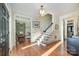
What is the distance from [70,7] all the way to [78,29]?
410 millimetres

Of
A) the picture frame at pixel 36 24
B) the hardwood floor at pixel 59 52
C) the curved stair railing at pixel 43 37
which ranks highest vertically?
the picture frame at pixel 36 24

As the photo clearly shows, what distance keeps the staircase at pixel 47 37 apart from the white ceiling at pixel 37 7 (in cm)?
32

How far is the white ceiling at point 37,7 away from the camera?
2656mm

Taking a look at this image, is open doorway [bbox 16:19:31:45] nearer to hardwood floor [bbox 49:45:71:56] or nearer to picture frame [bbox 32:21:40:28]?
picture frame [bbox 32:21:40:28]

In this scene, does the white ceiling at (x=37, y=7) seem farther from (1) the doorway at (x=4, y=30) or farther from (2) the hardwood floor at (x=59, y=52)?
(2) the hardwood floor at (x=59, y=52)

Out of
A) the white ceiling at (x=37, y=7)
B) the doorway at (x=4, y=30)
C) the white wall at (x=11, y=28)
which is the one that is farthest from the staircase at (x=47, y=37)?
the doorway at (x=4, y=30)

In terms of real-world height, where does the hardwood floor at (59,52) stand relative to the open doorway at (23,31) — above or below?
below

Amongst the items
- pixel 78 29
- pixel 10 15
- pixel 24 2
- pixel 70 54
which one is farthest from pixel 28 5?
pixel 70 54

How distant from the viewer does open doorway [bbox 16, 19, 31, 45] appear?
2.67 m

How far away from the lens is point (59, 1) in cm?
266

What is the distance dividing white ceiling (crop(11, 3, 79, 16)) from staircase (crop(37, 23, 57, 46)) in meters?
0.32

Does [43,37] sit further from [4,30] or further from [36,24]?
[4,30]

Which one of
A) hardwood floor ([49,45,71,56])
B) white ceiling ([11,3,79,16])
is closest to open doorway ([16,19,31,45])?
white ceiling ([11,3,79,16])

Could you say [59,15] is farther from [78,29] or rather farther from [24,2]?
[24,2]
